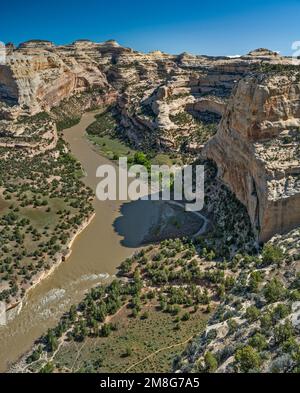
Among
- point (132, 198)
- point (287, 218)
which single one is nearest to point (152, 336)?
point (287, 218)

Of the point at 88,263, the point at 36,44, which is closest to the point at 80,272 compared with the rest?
the point at 88,263

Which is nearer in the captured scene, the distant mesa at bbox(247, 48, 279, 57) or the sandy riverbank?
the sandy riverbank

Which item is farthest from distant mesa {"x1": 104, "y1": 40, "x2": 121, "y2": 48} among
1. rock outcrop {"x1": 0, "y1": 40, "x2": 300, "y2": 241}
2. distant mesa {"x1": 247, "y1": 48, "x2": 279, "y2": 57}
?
distant mesa {"x1": 247, "y1": 48, "x2": 279, "y2": 57}

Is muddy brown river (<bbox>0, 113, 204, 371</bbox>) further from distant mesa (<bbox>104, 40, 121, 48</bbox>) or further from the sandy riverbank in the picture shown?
distant mesa (<bbox>104, 40, 121, 48</bbox>)

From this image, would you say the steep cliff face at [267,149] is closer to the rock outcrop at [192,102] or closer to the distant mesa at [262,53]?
the rock outcrop at [192,102]

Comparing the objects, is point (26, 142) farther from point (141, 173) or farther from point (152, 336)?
point (152, 336)
